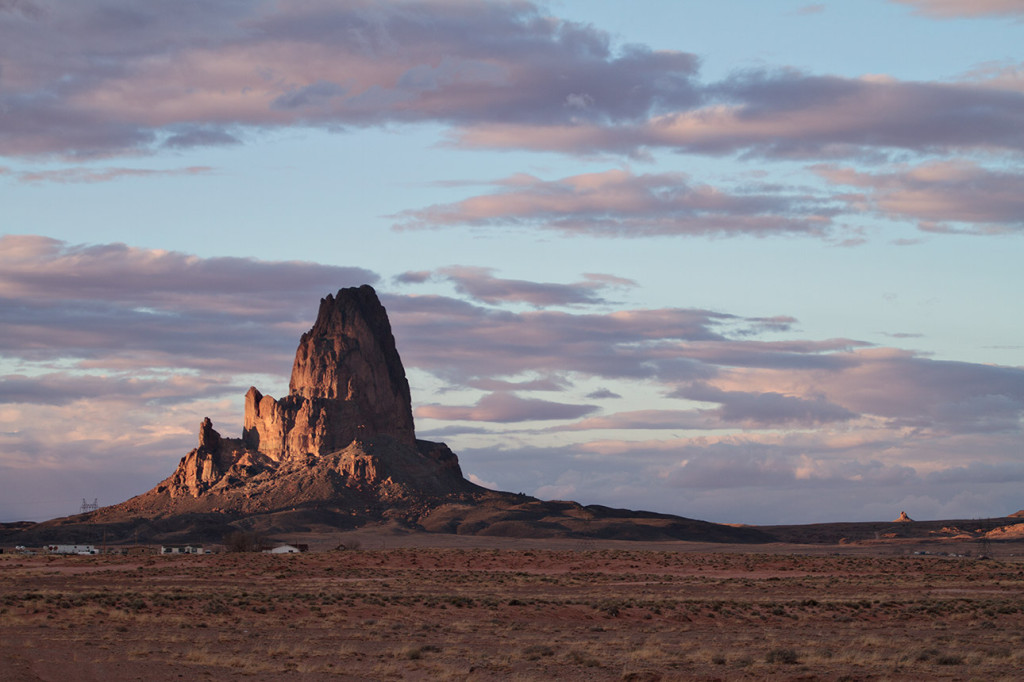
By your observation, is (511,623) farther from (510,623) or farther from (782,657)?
(782,657)

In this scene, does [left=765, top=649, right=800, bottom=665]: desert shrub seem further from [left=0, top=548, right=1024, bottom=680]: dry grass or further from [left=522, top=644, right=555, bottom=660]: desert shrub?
[left=522, top=644, right=555, bottom=660]: desert shrub

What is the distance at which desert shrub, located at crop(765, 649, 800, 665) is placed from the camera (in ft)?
109

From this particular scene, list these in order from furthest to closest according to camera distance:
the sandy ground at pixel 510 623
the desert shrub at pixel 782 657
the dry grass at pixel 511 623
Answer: the desert shrub at pixel 782 657, the dry grass at pixel 511 623, the sandy ground at pixel 510 623

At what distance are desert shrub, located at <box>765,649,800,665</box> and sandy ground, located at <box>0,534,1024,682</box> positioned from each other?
0.06 meters

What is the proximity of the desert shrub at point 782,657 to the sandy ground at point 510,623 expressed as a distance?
0.19 ft

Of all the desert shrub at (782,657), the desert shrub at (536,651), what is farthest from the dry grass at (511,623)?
the desert shrub at (536,651)

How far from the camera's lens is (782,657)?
3353 centimetres

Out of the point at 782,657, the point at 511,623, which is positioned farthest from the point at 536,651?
the point at 511,623

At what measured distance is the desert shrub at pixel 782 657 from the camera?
33281 millimetres

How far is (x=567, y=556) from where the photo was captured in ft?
351

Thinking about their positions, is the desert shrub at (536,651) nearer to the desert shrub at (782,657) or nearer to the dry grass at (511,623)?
the dry grass at (511,623)

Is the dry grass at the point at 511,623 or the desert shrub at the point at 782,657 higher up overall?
the desert shrub at the point at 782,657

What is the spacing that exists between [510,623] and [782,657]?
1782 centimetres

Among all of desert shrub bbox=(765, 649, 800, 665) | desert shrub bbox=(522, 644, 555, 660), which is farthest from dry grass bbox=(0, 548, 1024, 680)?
desert shrub bbox=(522, 644, 555, 660)
